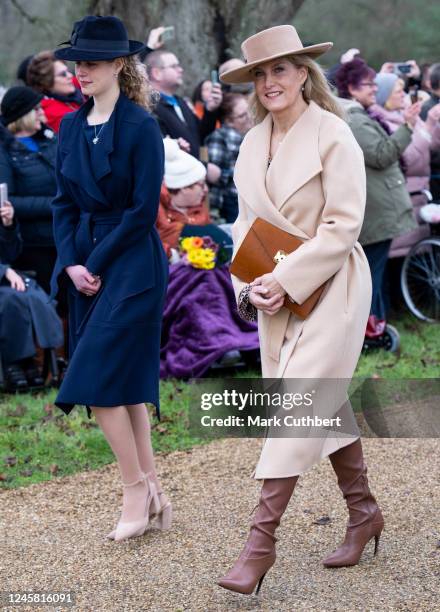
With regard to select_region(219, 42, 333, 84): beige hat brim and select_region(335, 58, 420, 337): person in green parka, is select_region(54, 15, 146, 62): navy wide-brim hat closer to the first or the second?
select_region(219, 42, 333, 84): beige hat brim

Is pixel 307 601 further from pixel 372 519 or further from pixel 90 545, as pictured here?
pixel 90 545

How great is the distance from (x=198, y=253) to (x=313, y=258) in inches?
136

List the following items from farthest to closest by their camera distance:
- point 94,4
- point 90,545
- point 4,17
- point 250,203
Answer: point 4,17 → point 94,4 → point 90,545 → point 250,203

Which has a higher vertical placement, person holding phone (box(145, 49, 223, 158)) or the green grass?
person holding phone (box(145, 49, 223, 158))

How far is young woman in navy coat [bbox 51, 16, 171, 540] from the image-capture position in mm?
4723

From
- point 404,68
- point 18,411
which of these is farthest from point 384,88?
point 18,411

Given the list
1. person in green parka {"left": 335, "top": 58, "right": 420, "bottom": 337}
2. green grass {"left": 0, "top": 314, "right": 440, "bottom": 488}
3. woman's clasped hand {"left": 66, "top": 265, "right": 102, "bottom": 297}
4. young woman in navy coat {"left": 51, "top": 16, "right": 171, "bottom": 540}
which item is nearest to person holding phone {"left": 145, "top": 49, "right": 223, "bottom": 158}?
person in green parka {"left": 335, "top": 58, "right": 420, "bottom": 337}

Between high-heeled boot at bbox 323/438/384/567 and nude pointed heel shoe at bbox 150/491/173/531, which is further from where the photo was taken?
nude pointed heel shoe at bbox 150/491/173/531

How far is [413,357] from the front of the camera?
320 inches

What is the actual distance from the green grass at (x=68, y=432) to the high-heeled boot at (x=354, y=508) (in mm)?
1901

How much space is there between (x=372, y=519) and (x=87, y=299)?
4.78 ft

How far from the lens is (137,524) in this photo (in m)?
4.87

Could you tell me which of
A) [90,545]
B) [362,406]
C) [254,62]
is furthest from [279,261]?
[362,406]

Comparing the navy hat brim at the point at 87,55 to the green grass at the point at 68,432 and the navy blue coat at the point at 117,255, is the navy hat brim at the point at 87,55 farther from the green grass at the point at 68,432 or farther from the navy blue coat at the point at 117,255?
the green grass at the point at 68,432
